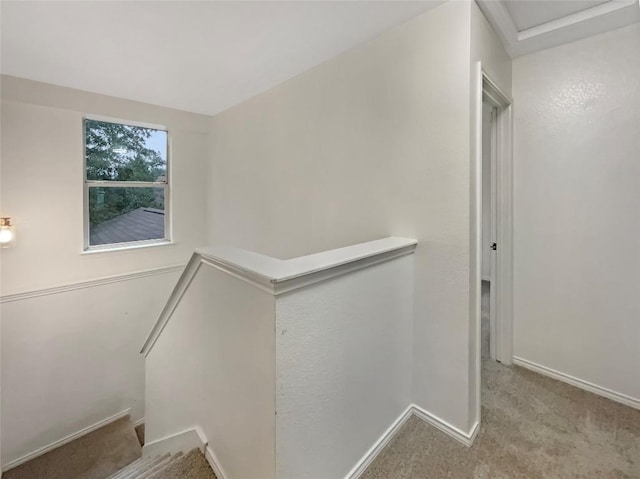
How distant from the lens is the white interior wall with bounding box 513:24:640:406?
1.79m

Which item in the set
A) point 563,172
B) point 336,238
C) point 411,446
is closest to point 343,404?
point 411,446

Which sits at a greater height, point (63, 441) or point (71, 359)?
point (71, 359)

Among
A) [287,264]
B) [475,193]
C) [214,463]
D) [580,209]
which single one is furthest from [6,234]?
[580,209]

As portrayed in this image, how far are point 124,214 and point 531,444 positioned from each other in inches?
163

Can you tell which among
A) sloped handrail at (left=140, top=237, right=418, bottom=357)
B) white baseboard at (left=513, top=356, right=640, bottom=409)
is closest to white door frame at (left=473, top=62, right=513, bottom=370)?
white baseboard at (left=513, top=356, right=640, bottom=409)

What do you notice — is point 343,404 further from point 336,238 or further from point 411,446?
point 336,238

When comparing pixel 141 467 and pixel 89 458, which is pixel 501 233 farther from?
pixel 89 458

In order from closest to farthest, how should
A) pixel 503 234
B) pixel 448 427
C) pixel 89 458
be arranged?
pixel 448 427
pixel 503 234
pixel 89 458

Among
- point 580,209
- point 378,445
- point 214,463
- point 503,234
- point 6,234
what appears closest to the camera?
point 214,463

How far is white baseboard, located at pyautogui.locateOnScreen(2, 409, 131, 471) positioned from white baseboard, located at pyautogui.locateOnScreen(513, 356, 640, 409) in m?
4.10

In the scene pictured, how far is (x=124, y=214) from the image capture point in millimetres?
3488

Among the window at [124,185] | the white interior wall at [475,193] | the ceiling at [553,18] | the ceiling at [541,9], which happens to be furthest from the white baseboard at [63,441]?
the ceiling at [541,9]

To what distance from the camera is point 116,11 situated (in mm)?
1739

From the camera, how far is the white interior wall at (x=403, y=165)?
1.57 m
